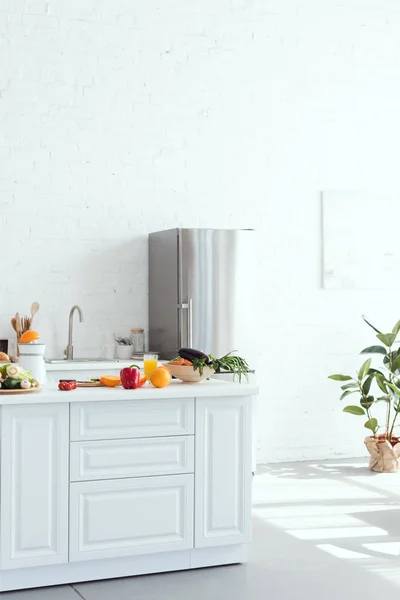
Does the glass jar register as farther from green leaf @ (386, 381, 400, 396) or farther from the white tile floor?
green leaf @ (386, 381, 400, 396)

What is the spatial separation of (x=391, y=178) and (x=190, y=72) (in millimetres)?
1930

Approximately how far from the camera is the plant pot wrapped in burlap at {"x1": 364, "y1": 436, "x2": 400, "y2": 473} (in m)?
6.73

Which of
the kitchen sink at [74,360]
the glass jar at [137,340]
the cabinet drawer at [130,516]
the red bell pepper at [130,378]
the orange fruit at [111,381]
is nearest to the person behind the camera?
the cabinet drawer at [130,516]

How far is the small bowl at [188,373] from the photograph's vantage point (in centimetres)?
437

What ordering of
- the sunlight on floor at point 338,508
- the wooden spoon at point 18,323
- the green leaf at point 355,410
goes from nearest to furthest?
the sunlight on floor at point 338,508 → the wooden spoon at point 18,323 → the green leaf at point 355,410

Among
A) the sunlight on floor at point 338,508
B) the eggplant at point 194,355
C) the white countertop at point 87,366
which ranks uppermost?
the eggplant at point 194,355

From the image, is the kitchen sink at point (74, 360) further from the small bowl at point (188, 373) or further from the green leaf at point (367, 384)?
the green leaf at point (367, 384)

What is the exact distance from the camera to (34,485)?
3.88m

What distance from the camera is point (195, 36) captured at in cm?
693

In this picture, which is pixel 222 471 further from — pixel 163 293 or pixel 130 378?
pixel 163 293

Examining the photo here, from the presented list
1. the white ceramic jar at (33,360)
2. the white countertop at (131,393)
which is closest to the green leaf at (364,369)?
the white countertop at (131,393)

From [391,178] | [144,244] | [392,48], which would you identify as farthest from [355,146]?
[144,244]

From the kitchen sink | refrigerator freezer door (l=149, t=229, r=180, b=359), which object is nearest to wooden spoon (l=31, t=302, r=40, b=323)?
the kitchen sink

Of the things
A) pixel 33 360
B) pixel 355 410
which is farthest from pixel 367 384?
pixel 33 360
